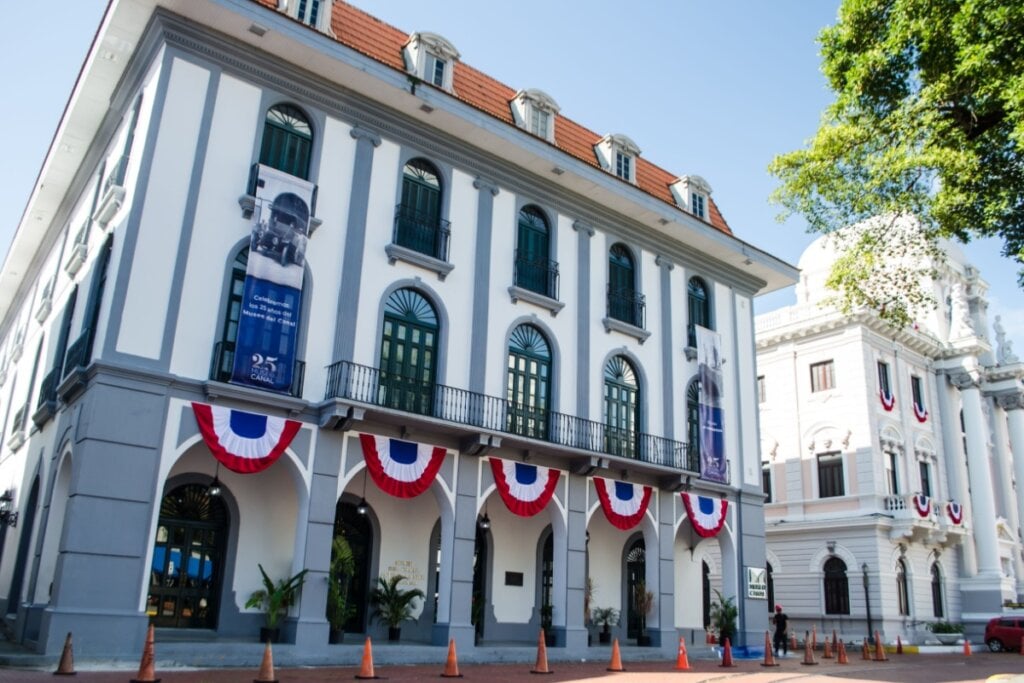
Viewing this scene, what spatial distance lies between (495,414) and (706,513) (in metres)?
8.04

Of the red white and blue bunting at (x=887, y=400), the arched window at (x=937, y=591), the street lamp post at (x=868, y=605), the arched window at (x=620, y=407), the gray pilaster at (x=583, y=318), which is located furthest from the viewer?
the arched window at (x=937, y=591)

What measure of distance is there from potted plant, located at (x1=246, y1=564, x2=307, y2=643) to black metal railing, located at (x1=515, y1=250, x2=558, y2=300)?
9.43 metres

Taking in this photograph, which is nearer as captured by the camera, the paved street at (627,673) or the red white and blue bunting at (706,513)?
the paved street at (627,673)

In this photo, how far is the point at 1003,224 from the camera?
659 inches

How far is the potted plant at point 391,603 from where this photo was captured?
1870cm

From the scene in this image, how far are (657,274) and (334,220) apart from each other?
35.9ft

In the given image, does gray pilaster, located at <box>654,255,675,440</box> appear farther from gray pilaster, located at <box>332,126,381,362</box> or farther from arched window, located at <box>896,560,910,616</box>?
arched window, located at <box>896,560,910,616</box>

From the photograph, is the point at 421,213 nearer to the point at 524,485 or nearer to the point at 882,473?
the point at 524,485

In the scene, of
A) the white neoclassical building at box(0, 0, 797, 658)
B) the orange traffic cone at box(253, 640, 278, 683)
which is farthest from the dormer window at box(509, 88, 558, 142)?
the orange traffic cone at box(253, 640, 278, 683)

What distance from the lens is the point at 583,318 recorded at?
75.9 feet

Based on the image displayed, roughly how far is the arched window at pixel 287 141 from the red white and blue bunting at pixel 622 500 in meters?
10.8

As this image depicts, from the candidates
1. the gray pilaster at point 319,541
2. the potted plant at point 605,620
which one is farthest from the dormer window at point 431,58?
the potted plant at point 605,620

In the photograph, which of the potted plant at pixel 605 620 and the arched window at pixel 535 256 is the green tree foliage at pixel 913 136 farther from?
the potted plant at pixel 605 620

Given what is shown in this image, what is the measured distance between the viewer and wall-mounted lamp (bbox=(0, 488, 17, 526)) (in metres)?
22.1
